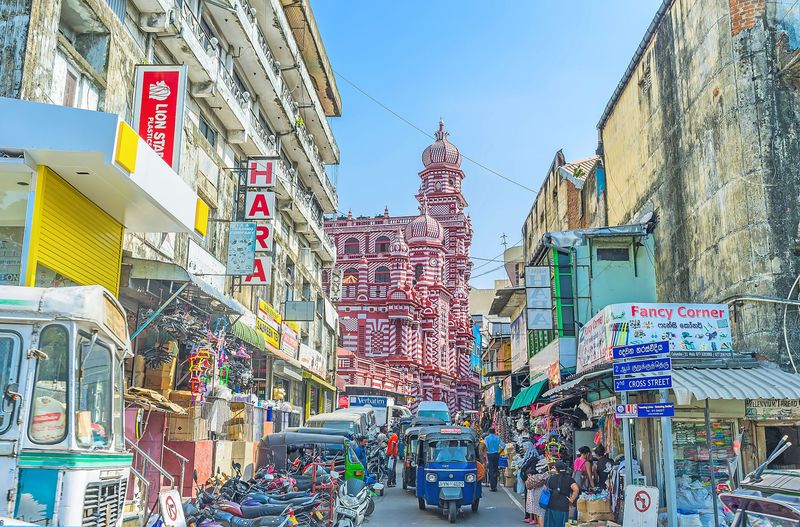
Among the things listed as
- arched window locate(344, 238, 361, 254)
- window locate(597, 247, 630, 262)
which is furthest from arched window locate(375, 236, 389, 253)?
window locate(597, 247, 630, 262)

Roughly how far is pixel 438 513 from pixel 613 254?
29.2 ft

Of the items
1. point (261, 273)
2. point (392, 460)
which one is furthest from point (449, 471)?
point (392, 460)

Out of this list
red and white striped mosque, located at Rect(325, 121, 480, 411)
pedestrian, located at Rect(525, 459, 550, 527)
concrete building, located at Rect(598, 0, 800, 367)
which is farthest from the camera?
red and white striped mosque, located at Rect(325, 121, 480, 411)

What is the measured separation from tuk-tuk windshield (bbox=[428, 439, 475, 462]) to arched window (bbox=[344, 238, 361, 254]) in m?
54.8

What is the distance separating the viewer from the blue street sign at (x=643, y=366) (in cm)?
1009

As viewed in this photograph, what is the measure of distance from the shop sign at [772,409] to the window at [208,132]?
1378 cm

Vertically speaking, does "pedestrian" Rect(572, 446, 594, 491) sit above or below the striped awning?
below

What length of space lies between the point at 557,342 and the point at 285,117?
1230 cm

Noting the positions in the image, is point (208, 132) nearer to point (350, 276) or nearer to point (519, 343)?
point (519, 343)

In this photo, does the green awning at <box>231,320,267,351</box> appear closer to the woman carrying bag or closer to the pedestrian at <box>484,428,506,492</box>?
the pedestrian at <box>484,428,506,492</box>

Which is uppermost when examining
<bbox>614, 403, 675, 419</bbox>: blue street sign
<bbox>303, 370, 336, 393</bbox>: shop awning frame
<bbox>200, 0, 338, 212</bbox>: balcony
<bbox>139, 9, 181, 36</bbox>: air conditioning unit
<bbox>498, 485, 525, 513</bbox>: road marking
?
<bbox>200, 0, 338, 212</bbox>: balcony

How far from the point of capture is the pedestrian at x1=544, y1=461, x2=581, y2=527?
1252 centimetres

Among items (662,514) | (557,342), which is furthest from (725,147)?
(557,342)

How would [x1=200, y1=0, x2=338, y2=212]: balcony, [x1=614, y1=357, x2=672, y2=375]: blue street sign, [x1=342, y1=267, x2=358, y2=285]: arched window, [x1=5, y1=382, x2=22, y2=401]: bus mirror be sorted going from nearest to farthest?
1. [x1=5, y1=382, x2=22, y2=401]: bus mirror
2. [x1=614, y1=357, x2=672, y2=375]: blue street sign
3. [x1=200, y1=0, x2=338, y2=212]: balcony
4. [x1=342, y1=267, x2=358, y2=285]: arched window
